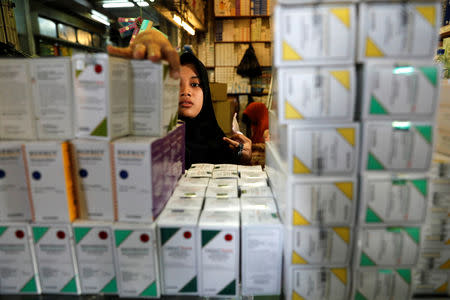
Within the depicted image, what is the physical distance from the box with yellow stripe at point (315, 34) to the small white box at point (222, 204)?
638 mm

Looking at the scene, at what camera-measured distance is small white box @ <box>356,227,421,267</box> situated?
102 centimetres

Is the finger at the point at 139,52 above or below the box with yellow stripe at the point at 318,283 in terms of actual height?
above

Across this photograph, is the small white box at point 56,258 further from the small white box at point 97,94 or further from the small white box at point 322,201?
the small white box at point 322,201

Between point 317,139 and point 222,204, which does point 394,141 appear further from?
point 222,204

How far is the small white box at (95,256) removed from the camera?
1.07 m

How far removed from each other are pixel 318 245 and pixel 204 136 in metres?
1.41

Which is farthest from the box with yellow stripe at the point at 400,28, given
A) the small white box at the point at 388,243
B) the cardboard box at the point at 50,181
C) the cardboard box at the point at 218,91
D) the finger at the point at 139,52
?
the cardboard box at the point at 218,91

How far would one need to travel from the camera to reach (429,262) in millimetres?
1141

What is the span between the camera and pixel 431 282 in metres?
1.14

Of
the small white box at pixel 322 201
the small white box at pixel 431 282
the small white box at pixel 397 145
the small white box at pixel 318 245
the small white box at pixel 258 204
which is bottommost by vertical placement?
the small white box at pixel 431 282

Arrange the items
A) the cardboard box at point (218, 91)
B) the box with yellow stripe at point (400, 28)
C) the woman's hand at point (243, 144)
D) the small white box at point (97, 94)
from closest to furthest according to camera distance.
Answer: the box with yellow stripe at point (400, 28) → the small white box at point (97, 94) → the woman's hand at point (243, 144) → the cardboard box at point (218, 91)

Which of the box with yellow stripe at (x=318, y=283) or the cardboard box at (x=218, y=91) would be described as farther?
the cardboard box at (x=218, y=91)

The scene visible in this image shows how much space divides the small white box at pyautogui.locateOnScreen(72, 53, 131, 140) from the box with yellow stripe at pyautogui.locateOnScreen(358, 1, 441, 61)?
0.88m

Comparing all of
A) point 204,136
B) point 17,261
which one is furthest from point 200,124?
point 17,261
